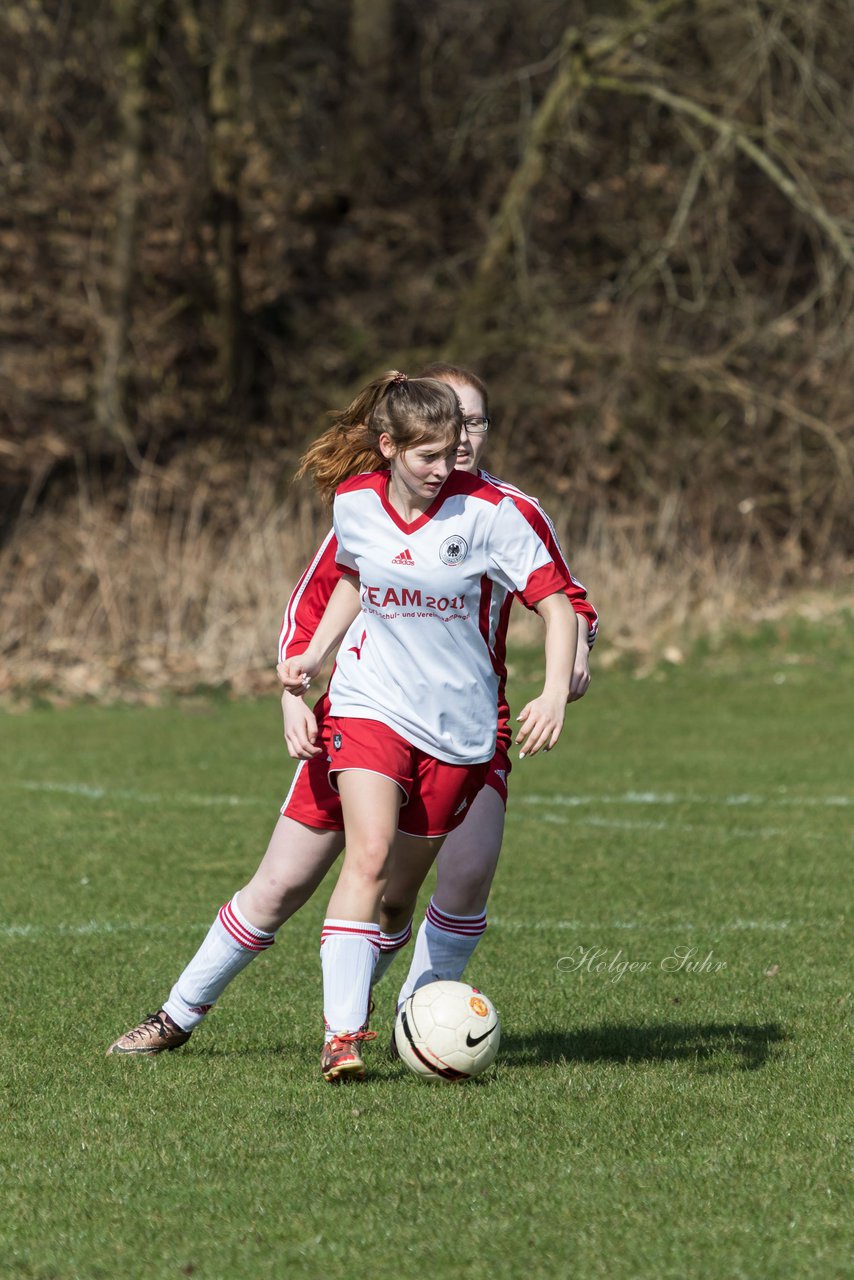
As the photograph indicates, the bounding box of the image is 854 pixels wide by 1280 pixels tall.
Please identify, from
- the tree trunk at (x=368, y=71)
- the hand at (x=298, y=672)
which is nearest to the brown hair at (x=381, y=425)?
the hand at (x=298, y=672)

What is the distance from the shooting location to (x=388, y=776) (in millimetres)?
4461

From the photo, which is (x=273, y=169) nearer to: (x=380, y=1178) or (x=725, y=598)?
(x=725, y=598)

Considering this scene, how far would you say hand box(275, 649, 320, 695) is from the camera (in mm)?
4691

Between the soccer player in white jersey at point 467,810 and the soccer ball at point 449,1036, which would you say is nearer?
the soccer ball at point 449,1036

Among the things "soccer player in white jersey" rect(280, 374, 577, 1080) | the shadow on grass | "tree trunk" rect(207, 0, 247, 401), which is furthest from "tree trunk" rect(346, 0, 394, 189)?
the shadow on grass

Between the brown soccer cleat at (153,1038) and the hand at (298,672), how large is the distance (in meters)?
1.00

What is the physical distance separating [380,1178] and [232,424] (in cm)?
1860

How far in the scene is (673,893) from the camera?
7418mm

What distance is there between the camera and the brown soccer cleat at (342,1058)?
4.40 meters

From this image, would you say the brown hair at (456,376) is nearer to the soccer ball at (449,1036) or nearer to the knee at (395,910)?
the knee at (395,910)

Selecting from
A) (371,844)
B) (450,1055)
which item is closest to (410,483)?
(371,844)

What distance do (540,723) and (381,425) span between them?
0.88m

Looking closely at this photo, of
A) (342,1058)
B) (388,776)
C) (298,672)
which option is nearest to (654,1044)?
(342,1058)

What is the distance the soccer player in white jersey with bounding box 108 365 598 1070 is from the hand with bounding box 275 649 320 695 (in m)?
0.04
